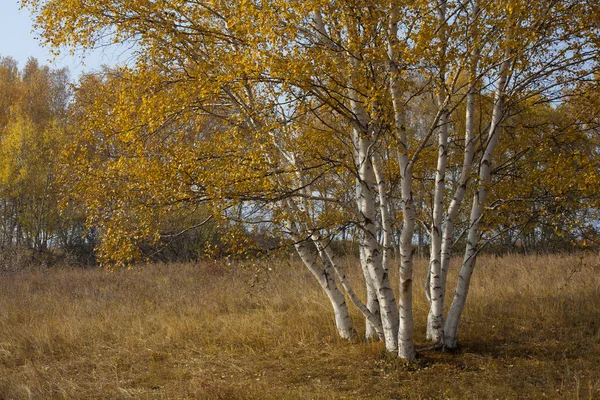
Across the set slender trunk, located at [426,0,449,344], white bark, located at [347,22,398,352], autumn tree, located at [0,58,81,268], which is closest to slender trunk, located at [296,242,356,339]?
white bark, located at [347,22,398,352]

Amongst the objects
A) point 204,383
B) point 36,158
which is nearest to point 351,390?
point 204,383

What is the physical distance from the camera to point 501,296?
1004cm

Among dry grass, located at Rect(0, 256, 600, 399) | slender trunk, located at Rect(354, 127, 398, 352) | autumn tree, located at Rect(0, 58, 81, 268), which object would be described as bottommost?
dry grass, located at Rect(0, 256, 600, 399)

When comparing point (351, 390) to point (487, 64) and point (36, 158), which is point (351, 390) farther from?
point (36, 158)

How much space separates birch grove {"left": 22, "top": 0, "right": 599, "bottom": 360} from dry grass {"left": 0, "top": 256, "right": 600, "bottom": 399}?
76 cm

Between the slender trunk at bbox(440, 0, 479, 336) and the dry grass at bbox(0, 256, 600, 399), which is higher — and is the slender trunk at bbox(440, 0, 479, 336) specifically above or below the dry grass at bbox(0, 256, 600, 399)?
above

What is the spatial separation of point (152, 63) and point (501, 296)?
283 inches

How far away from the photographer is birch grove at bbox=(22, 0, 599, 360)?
6020 mm

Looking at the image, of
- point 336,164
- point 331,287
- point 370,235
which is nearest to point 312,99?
point 336,164

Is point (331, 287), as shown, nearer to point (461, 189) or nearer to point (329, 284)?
point (329, 284)

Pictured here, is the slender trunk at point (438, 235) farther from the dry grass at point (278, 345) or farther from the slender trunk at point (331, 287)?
the slender trunk at point (331, 287)

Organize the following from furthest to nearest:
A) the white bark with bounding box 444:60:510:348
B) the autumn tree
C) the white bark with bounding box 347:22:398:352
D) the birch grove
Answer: the autumn tree, the white bark with bounding box 444:60:510:348, the white bark with bounding box 347:22:398:352, the birch grove

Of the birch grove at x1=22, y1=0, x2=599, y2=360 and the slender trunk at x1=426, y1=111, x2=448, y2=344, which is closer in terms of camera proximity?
the birch grove at x1=22, y1=0, x2=599, y2=360

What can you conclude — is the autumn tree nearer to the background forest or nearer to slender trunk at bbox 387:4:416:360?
the background forest
